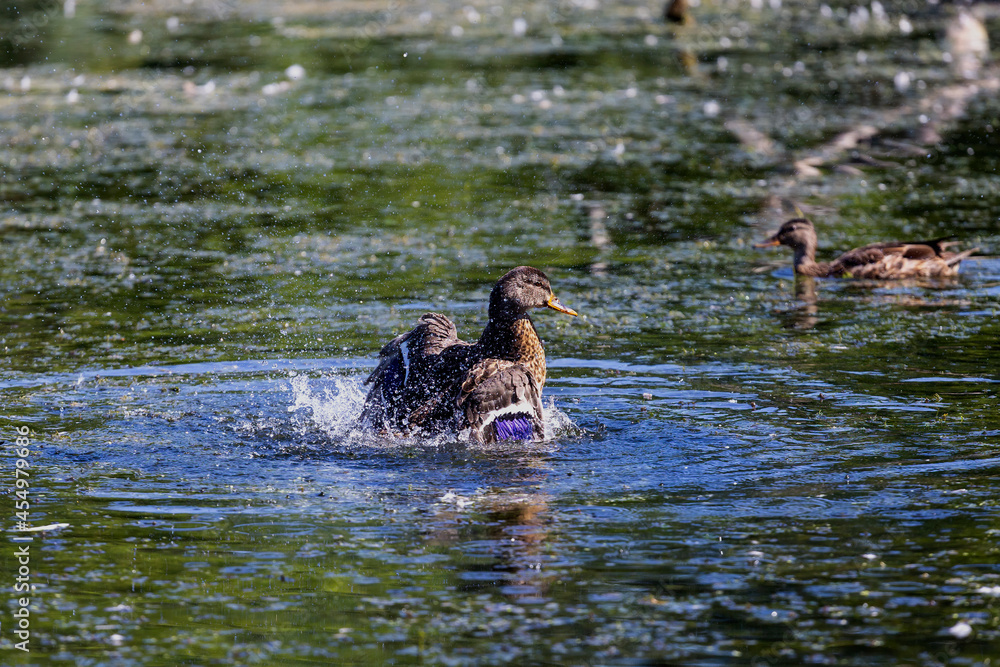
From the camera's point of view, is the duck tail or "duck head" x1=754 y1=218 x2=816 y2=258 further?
"duck head" x1=754 y1=218 x2=816 y2=258

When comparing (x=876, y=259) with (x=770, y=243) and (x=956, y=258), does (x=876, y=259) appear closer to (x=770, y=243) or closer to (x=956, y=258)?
(x=956, y=258)

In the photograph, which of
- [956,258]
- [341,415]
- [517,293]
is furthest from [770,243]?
[341,415]

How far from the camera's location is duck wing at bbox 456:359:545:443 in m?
8.91

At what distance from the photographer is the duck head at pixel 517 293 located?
944cm

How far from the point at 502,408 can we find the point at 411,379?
796 mm

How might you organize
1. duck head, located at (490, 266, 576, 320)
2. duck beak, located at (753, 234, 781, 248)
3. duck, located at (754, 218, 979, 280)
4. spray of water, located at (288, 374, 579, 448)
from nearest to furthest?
1. spray of water, located at (288, 374, 579, 448)
2. duck head, located at (490, 266, 576, 320)
3. duck, located at (754, 218, 979, 280)
4. duck beak, located at (753, 234, 781, 248)

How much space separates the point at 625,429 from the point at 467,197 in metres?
7.74

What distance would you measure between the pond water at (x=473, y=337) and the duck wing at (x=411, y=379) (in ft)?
0.82

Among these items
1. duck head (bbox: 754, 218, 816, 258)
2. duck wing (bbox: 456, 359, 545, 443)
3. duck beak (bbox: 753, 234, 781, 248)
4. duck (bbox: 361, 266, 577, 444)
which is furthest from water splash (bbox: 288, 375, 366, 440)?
duck head (bbox: 754, 218, 816, 258)

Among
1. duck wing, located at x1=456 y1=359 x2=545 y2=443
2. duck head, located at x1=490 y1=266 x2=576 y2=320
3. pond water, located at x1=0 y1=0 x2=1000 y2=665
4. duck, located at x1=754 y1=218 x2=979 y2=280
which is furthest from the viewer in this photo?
duck, located at x1=754 y1=218 x2=979 y2=280

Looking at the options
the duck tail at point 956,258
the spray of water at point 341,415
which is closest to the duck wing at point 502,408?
the spray of water at point 341,415

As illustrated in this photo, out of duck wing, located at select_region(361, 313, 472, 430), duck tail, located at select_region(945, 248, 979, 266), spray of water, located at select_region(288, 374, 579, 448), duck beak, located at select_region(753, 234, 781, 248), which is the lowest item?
spray of water, located at select_region(288, 374, 579, 448)

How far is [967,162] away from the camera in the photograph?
58.2ft

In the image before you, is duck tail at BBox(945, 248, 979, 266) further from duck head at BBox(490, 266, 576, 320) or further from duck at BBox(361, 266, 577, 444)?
duck head at BBox(490, 266, 576, 320)
